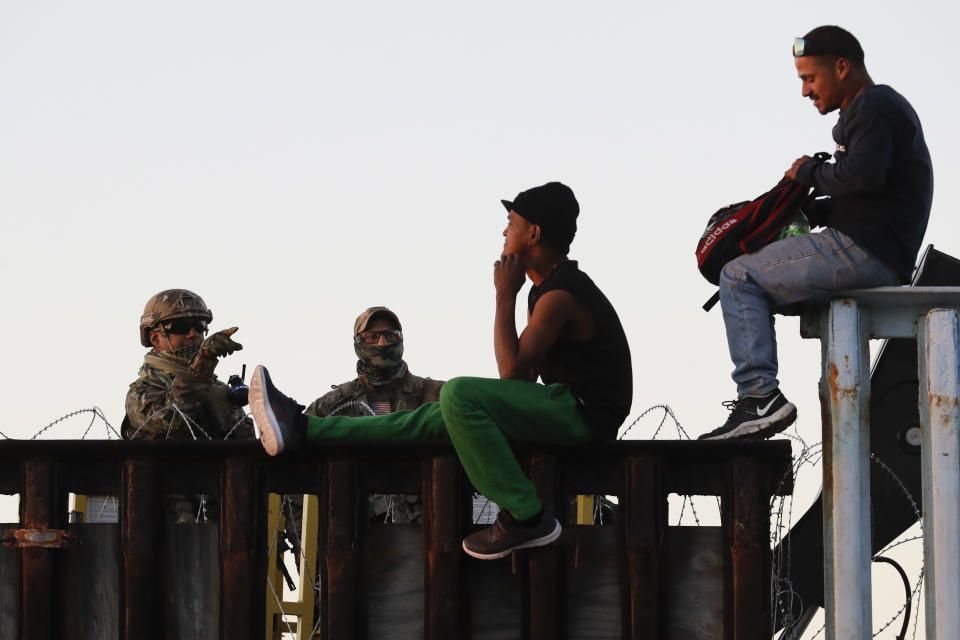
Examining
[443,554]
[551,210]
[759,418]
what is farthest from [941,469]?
[443,554]

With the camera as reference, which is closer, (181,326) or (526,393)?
(526,393)

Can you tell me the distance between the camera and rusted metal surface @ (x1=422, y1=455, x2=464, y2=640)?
591cm

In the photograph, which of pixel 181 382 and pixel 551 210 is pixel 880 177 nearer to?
pixel 551 210

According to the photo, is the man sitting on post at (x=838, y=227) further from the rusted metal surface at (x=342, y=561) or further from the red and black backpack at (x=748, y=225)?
the rusted metal surface at (x=342, y=561)

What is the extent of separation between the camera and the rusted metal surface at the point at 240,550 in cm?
603

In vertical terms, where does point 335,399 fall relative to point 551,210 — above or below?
below

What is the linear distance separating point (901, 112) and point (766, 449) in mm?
1444

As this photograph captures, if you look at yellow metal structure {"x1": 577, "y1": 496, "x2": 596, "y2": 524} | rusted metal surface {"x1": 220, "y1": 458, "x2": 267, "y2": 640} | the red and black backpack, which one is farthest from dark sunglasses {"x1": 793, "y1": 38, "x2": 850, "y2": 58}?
yellow metal structure {"x1": 577, "y1": 496, "x2": 596, "y2": 524}

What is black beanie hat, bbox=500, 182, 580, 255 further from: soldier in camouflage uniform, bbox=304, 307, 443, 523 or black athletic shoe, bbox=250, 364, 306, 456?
soldier in camouflage uniform, bbox=304, 307, 443, 523

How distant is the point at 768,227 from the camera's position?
618cm

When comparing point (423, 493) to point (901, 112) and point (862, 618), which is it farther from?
point (901, 112)

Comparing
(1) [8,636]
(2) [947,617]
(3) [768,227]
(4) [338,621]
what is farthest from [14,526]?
(2) [947,617]

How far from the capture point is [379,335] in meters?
9.41

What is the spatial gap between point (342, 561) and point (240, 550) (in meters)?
0.42
